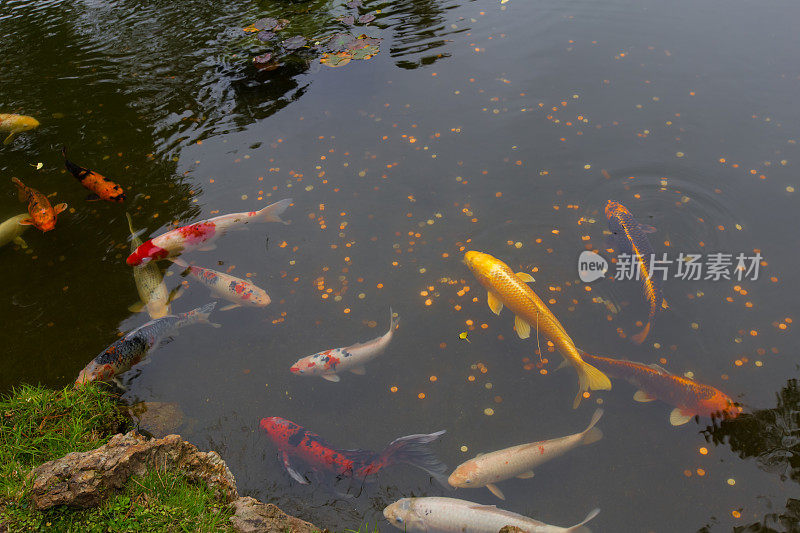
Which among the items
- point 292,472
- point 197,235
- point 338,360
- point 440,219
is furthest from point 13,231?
point 440,219

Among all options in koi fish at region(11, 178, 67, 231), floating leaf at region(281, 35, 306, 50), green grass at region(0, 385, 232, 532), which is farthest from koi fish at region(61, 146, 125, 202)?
floating leaf at region(281, 35, 306, 50)

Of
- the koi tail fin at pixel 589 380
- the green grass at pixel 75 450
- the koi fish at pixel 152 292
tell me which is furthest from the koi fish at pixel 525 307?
the koi fish at pixel 152 292

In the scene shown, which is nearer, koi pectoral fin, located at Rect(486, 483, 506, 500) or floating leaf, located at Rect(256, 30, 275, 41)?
koi pectoral fin, located at Rect(486, 483, 506, 500)

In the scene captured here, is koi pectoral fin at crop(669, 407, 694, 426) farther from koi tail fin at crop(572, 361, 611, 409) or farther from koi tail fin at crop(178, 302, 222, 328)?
koi tail fin at crop(178, 302, 222, 328)

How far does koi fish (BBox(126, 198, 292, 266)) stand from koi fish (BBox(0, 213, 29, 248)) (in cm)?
221

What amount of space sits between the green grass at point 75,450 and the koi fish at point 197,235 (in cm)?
221

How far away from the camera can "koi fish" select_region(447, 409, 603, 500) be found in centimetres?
502

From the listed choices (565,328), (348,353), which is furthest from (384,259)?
(565,328)

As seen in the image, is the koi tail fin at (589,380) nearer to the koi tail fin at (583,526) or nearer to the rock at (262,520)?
the koi tail fin at (583,526)

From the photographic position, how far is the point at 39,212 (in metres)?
7.89

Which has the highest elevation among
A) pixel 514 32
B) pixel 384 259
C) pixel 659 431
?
pixel 514 32

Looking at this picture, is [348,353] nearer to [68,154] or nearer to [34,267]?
[34,267]

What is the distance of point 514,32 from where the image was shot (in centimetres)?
1075

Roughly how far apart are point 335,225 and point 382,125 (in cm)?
255
